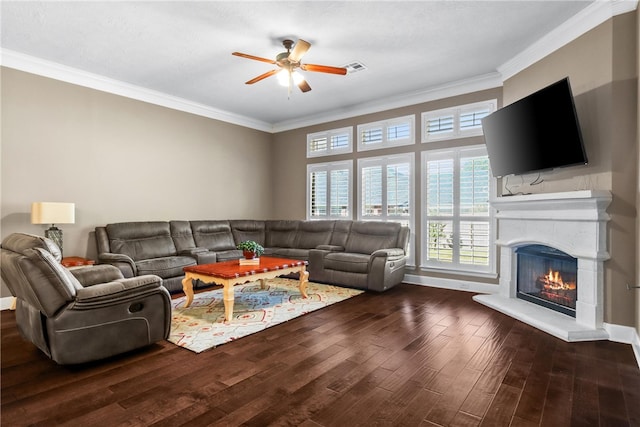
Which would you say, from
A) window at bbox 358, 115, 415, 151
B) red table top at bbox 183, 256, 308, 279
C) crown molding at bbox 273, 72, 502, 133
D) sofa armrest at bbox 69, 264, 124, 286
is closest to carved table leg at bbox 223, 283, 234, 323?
red table top at bbox 183, 256, 308, 279

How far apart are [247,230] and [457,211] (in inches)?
154

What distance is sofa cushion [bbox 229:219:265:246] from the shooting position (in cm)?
658

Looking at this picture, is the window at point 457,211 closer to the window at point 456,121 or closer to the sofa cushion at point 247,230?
the window at point 456,121

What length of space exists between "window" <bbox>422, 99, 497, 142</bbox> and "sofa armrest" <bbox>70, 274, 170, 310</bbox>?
451 centimetres

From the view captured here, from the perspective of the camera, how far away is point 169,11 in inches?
129

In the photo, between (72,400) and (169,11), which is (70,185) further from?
(72,400)

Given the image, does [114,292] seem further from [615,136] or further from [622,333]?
[615,136]

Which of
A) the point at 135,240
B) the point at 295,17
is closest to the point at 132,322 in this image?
the point at 135,240

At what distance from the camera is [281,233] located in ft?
23.0

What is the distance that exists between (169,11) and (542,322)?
15.7 ft

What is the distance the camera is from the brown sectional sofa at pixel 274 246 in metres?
4.81

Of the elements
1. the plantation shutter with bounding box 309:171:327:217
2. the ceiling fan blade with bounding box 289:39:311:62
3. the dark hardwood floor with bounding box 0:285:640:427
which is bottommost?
the dark hardwood floor with bounding box 0:285:640:427

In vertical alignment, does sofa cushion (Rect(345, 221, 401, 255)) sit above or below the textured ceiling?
below

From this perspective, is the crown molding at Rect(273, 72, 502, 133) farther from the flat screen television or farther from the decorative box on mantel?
the decorative box on mantel
